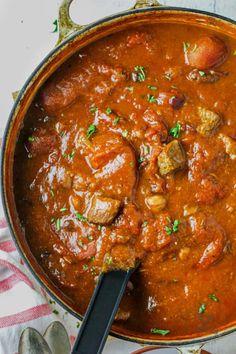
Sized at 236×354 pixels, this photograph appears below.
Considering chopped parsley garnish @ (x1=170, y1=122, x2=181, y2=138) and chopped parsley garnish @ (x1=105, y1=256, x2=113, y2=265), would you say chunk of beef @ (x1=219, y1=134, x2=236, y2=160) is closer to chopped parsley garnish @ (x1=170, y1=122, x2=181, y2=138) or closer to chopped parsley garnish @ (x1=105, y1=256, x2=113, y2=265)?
chopped parsley garnish @ (x1=170, y1=122, x2=181, y2=138)

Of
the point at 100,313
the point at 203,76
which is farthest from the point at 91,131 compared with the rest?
the point at 100,313

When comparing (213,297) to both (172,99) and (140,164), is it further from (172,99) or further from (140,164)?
(172,99)

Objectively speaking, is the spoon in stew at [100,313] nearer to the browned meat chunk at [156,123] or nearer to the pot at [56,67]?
the pot at [56,67]

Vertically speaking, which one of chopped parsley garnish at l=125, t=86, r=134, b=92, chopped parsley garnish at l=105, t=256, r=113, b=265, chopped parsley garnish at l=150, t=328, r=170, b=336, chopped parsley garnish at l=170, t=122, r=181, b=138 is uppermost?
chopped parsley garnish at l=125, t=86, r=134, b=92

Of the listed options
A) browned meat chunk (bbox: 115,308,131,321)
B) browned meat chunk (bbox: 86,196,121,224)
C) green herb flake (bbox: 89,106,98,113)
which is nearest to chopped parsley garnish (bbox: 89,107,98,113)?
green herb flake (bbox: 89,106,98,113)

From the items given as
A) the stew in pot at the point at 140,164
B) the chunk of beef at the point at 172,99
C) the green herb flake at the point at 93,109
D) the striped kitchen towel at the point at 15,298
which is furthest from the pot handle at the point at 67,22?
the striped kitchen towel at the point at 15,298

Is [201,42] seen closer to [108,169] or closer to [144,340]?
[108,169]

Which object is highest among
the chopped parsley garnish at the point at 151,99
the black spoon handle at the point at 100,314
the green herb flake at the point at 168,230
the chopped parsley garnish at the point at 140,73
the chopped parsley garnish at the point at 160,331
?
the chopped parsley garnish at the point at 140,73
